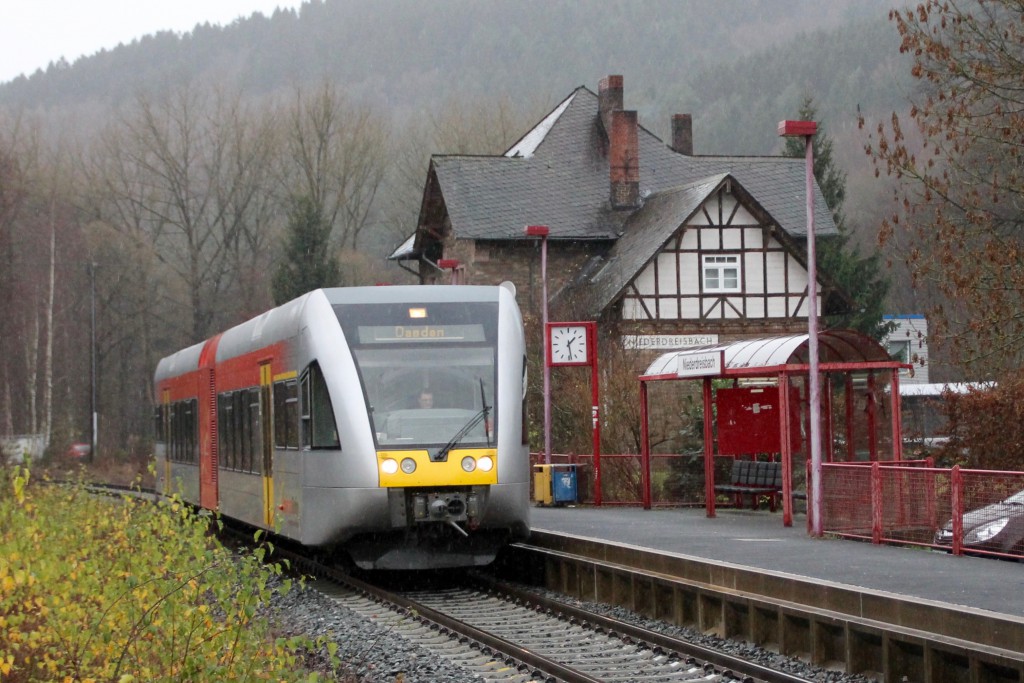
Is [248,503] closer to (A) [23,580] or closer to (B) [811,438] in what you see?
(B) [811,438]

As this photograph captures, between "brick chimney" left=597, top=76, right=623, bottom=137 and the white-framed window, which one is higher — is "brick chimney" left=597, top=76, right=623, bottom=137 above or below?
above

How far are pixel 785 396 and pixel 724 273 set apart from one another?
2604 centimetres

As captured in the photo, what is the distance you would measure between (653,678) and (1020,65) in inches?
449

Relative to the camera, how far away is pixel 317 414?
629 inches

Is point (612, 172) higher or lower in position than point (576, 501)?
higher

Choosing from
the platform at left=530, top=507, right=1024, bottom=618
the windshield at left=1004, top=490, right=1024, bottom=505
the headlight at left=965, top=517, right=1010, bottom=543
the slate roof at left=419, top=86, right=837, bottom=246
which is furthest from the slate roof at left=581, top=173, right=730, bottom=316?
the windshield at left=1004, top=490, right=1024, bottom=505

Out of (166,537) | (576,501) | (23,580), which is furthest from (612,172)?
(23,580)

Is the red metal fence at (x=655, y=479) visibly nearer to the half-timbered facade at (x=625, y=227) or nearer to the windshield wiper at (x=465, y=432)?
the windshield wiper at (x=465, y=432)

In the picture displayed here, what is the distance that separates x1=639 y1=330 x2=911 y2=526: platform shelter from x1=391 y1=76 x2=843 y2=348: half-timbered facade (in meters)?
18.3

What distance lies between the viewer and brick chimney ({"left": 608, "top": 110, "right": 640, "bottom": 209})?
168 feet

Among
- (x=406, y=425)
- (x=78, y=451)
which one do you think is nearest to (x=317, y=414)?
(x=406, y=425)

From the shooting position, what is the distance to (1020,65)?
19.4 metres

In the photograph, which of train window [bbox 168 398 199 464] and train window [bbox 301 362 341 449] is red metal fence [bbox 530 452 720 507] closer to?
train window [bbox 168 398 199 464]

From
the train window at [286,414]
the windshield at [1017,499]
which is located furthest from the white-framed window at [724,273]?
the windshield at [1017,499]
